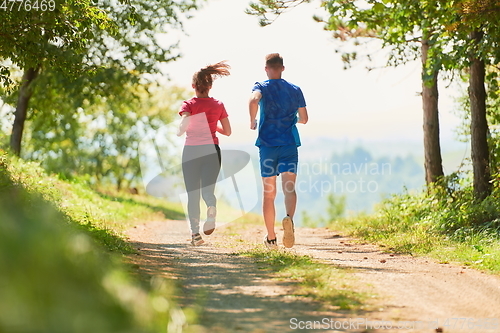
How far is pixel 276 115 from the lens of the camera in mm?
7660

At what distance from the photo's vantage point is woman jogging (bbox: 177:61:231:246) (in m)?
8.12

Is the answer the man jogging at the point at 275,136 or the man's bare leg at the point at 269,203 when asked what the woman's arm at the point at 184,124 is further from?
the man's bare leg at the point at 269,203

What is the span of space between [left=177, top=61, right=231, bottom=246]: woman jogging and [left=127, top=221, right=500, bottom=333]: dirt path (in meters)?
0.68

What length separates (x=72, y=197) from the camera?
13.2 metres

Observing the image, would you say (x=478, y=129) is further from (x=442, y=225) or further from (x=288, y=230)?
(x=288, y=230)

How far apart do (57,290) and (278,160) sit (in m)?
5.63

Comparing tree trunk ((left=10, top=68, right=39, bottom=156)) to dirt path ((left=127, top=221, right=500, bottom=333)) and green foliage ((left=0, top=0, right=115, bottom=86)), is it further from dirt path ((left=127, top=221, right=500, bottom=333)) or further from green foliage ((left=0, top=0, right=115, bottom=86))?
dirt path ((left=127, top=221, right=500, bottom=333))

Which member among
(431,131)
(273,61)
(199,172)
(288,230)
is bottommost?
(288,230)

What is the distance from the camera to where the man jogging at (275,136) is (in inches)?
299

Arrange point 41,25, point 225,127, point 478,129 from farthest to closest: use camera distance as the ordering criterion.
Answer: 1. point 478,129
2. point 41,25
3. point 225,127

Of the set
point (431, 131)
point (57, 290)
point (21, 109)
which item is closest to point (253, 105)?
point (57, 290)

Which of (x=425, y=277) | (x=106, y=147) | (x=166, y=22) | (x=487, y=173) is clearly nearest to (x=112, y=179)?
(x=106, y=147)

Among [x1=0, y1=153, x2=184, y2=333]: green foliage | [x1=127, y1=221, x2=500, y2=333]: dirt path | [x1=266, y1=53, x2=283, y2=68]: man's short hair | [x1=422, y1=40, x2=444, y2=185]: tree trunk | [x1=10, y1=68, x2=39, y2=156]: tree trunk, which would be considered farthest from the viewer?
[x1=10, y1=68, x2=39, y2=156]: tree trunk

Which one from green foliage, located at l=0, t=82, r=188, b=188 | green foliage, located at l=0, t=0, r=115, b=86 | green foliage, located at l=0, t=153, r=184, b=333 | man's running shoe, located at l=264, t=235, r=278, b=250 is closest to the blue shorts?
man's running shoe, located at l=264, t=235, r=278, b=250
